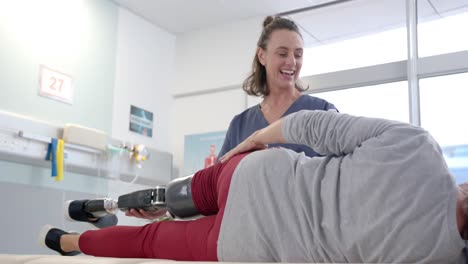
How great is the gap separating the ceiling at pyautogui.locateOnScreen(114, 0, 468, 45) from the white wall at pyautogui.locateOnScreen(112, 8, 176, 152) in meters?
0.15

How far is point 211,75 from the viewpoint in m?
3.96

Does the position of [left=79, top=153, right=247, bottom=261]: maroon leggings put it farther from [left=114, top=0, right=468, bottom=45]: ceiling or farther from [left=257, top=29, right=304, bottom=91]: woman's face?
[left=114, top=0, right=468, bottom=45]: ceiling

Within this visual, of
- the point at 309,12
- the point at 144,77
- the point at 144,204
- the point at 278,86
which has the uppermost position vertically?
the point at 309,12

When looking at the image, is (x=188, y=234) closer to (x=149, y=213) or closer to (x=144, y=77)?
(x=149, y=213)

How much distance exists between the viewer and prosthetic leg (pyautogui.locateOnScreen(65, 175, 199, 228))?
1498 millimetres

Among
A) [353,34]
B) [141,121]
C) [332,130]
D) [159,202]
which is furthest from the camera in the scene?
[141,121]

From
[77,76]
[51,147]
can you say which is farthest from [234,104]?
[51,147]

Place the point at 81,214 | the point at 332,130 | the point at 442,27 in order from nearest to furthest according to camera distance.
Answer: the point at 332,130 < the point at 81,214 < the point at 442,27

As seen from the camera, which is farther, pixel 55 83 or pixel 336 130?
pixel 55 83

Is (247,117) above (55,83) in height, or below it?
below

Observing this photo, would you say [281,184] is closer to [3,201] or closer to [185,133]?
[3,201]

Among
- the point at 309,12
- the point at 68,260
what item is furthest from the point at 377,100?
the point at 68,260

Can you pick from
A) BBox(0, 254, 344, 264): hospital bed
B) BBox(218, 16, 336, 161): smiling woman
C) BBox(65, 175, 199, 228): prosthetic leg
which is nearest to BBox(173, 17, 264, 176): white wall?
BBox(218, 16, 336, 161): smiling woman

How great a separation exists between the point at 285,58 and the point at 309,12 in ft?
5.41
